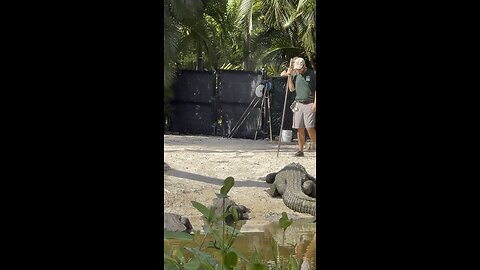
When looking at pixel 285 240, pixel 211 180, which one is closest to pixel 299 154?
pixel 211 180

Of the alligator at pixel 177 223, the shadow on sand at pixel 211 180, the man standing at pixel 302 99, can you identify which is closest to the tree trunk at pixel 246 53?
the man standing at pixel 302 99

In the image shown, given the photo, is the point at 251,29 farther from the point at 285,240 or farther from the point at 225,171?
the point at 285,240

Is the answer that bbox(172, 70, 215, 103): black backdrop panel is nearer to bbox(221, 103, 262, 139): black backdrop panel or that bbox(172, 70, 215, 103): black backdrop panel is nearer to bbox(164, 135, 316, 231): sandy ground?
bbox(221, 103, 262, 139): black backdrop panel

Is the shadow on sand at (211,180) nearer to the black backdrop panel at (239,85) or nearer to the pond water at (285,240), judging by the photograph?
the pond water at (285,240)

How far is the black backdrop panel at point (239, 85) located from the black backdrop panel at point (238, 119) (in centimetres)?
16

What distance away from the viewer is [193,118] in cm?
1795

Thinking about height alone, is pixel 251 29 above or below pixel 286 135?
above

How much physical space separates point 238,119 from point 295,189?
7645mm
